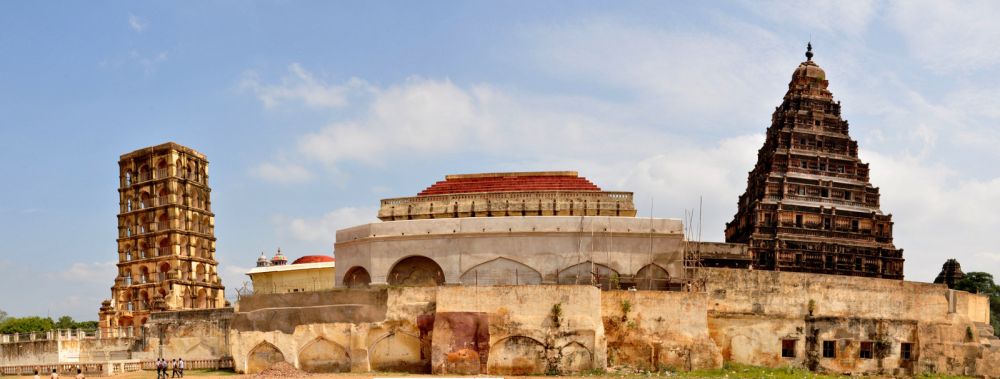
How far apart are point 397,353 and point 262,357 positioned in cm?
467

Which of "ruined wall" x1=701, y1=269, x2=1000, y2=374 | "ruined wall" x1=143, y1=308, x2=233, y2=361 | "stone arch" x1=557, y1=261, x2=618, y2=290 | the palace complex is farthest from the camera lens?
"ruined wall" x1=143, y1=308, x2=233, y2=361

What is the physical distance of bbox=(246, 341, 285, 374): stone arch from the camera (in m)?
33.3

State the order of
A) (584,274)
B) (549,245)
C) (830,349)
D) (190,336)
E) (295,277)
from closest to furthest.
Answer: (830,349) < (584,274) < (549,245) < (190,336) < (295,277)

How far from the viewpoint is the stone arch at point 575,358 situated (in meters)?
31.7

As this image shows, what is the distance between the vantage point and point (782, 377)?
3222cm

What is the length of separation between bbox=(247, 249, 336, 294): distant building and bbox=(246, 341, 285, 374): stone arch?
45.4ft

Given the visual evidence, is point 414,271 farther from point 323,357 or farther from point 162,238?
point 162,238

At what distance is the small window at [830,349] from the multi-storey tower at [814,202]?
15854mm

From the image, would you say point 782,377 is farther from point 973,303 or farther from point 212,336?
point 212,336

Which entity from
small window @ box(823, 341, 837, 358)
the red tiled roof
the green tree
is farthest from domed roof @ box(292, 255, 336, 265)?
the green tree

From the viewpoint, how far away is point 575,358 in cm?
3177

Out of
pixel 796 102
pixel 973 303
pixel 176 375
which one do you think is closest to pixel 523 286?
pixel 176 375

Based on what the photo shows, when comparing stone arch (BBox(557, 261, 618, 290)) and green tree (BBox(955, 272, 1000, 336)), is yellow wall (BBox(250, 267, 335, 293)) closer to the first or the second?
stone arch (BBox(557, 261, 618, 290))

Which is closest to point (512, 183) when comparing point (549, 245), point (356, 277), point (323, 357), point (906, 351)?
point (549, 245)
